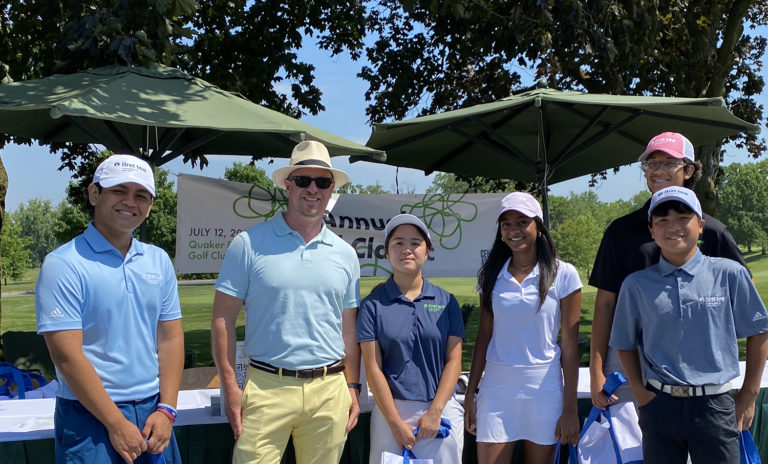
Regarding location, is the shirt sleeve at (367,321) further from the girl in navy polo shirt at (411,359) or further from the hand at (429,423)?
the hand at (429,423)

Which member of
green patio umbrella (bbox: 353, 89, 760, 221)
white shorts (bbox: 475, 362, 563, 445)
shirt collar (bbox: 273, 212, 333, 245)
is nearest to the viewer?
shirt collar (bbox: 273, 212, 333, 245)

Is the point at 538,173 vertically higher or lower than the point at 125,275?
higher

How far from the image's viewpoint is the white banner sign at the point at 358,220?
18.7 ft

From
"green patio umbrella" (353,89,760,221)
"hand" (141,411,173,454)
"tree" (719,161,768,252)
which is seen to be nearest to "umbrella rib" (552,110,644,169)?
"green patio umbrella" (353,89,760,221)

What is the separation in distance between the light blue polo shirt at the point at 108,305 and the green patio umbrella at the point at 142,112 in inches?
72.5

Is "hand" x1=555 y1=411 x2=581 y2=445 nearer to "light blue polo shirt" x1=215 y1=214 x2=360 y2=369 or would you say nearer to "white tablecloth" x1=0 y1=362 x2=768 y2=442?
"white tablecloth" x1=0 y1=362 x2=768 y2=442

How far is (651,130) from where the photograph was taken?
6.22 m

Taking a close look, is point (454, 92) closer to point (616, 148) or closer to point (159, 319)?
point (616, 148)

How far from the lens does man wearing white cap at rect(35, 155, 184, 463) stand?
218 centimetres

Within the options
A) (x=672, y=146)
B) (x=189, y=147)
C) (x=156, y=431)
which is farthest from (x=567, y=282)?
(x=189, y=147)

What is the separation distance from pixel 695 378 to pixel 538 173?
13.6ft

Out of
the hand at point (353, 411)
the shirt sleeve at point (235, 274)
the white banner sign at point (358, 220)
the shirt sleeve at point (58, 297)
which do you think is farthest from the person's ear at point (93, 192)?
the white banner sign at point (358, 220)

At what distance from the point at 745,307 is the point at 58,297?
2579 mm

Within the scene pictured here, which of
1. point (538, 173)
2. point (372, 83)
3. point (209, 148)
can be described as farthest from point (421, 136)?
point (372, 83)
